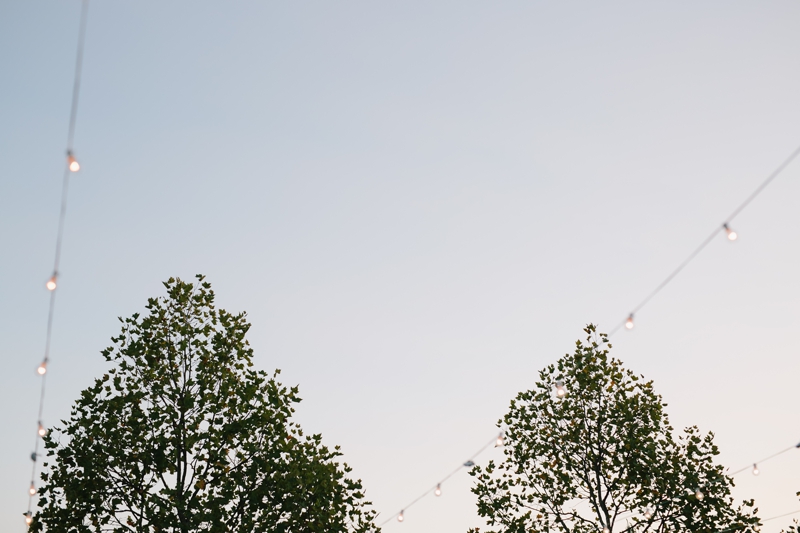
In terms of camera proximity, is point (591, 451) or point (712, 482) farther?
point (591, 451)

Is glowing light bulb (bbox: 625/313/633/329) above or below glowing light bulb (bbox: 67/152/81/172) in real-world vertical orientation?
below

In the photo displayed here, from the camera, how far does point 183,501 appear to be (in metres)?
13.5

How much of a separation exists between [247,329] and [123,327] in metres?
3.01

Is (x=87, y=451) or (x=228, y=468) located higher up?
(x=87, y=451)

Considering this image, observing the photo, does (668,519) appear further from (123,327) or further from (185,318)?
(123,327)

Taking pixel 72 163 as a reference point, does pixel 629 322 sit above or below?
below

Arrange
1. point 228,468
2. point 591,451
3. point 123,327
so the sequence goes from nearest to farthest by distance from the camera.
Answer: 1. point 228,468
2. point 123,327
3. point 591,451

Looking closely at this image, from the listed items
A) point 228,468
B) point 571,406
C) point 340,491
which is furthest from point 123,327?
point 571,406

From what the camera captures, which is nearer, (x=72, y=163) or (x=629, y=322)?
(x=72, y=163)

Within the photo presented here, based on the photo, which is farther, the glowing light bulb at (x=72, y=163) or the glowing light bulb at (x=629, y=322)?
the glowing light bulb at (x=629, y=322)

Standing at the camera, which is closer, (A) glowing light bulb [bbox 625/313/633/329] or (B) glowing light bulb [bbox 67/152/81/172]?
(B) glowing light bulb [bbox 67/152/81/172]

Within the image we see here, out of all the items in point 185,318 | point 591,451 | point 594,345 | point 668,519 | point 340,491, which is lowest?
point 668,519

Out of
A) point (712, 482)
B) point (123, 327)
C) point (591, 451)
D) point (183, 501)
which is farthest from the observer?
point (591, 451)

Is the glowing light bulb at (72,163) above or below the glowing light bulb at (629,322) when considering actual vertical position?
above
